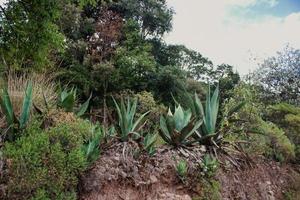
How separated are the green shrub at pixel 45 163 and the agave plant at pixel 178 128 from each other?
1.57 m

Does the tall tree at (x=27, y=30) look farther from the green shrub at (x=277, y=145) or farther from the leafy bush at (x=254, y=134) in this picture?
the green shrub at (x=277, y=145)

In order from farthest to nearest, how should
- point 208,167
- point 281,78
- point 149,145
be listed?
point 281,78
point 208,167
point 149,145

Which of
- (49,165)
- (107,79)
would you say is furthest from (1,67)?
(107,79)

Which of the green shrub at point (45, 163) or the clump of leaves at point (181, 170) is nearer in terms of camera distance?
the green shrub at point (45, 163)

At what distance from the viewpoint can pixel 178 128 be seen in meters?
5.29

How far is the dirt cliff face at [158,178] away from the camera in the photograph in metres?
3.86

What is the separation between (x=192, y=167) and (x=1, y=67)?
296cm

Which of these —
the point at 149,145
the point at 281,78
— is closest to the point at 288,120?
the point at 149,145

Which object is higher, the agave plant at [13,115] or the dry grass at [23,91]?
the dry grass at [23,91]

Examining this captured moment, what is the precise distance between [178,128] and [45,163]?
2281mm

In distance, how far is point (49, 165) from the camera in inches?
135

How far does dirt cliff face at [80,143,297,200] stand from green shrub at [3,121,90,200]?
0.28 metres

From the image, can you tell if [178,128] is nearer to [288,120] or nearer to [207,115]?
[207,115]

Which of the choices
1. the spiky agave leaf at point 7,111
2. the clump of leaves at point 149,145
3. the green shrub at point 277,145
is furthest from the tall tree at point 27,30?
the green shrub at point 277,145
